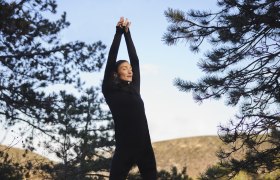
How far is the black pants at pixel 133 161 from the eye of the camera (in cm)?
262

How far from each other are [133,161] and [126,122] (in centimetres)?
27

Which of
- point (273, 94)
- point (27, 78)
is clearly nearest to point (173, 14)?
point (273, 94)

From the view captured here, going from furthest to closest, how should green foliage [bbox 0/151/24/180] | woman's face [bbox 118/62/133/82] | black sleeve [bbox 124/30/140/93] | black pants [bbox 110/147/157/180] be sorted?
green foliage [bbox 0/151/24/180] < black sleeve [bbox 124/30/140/93] < woman's face [bbox 118/62/133/82] < black pants [bbox 110/147/157/180]

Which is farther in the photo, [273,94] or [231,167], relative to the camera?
[231,167]

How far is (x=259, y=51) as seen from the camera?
6.98 metres

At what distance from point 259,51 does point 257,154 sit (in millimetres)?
1901

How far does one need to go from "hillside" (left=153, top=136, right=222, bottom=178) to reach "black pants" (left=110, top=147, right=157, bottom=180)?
130ft

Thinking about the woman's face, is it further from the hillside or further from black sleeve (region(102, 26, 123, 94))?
the hillside

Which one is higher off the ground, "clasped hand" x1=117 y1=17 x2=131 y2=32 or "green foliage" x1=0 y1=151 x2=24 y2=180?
"clasped hand" x1=117 y1=17 x2=131 y2=32

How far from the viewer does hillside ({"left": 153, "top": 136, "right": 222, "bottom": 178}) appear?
4309cm

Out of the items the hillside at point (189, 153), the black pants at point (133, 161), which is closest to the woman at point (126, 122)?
the black pants at point (133, 161)

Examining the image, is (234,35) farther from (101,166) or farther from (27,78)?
(101,166)

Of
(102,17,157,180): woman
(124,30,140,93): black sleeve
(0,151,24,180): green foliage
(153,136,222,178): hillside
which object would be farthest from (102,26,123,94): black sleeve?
(153,136,222,178): hillside

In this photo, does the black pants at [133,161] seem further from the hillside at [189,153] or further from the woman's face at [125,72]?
the hillside at [189,153]
